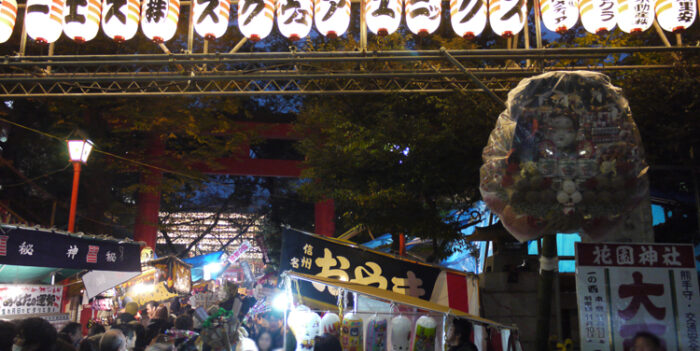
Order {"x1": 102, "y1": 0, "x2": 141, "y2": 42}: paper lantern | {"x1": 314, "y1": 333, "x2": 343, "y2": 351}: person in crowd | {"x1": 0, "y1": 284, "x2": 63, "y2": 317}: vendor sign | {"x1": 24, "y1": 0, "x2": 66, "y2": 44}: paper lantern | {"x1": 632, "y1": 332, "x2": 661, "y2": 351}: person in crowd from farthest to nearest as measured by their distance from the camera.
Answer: {"x1": 102, "y1": 0, "x2": 141, "y2": 42}: paper lantern → {"x1": 24, "y1": 0, "x2": 66, "y2": 44}: paper lantern → {"x1": 0, "y1": 284, "x2": 63, "y2": 317}: vendor sign → {"x1": 314, "y1": 333, "x2": 343, "y2": 351}: person in crowd → {"x1": 632, "y1": 332, "x2": 661, "y2": 351}: person in crowd

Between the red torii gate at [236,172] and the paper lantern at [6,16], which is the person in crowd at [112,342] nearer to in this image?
the paper lantern at [6,16]

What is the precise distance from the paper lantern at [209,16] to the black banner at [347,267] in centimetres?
413

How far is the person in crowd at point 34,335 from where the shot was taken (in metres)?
5.20

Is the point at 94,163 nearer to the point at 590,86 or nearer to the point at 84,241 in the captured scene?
the point at 84,241

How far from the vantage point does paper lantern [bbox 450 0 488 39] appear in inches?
398

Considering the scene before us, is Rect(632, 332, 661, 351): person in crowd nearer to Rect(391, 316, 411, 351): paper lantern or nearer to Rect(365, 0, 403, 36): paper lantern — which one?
Rect(391, 316, 411, 351): paper lantern

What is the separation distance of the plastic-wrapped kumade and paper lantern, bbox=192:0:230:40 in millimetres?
6594

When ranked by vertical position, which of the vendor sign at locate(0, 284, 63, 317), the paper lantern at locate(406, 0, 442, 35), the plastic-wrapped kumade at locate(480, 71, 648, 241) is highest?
the paper lantern at locate(406, 0, 442, 35)

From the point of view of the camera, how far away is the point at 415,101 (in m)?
16.0

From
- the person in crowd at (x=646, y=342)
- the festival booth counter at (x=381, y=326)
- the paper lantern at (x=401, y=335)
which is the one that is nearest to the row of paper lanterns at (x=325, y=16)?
the festival booth counter at (x=381, y=326)

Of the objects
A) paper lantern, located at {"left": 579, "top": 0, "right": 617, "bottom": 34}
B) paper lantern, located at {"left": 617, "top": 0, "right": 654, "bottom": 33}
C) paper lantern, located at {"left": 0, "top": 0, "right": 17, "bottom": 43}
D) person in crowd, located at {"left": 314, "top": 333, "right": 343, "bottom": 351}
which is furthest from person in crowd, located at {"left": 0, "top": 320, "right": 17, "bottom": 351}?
paper lantern, located at {"left": 617, "top": 0, "right": 654, "bottom": 33}

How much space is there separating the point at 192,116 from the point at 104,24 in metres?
10.4

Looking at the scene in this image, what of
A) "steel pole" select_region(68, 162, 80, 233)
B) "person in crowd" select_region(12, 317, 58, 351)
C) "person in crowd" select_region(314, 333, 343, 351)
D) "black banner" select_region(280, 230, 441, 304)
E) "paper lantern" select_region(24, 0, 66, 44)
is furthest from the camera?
"steel pole" select_region(68, 162, 80, 233)

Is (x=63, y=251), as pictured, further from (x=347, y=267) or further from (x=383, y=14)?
(x=383, y=14)
